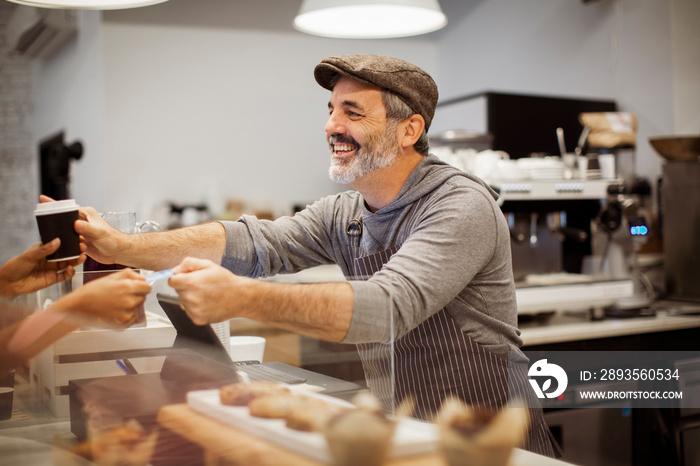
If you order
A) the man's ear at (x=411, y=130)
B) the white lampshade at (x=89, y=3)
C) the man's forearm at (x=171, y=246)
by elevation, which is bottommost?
the man's forearm at (x=171, y=246)

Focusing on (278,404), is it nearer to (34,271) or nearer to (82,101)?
(34,271)

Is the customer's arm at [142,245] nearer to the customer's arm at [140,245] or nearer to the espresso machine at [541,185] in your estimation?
the customer's arm at [140,245]

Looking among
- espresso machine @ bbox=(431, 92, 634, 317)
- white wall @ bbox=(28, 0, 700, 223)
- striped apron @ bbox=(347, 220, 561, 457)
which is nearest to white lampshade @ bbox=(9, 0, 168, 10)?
striped apron @ bbox=(347, 220, 561, 457)

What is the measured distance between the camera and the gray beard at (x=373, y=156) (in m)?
1.62

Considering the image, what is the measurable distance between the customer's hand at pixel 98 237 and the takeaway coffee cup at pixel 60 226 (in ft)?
0.54

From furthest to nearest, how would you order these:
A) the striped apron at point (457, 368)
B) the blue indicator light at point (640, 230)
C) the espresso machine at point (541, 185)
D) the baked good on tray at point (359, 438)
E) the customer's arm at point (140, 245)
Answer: the blue indicator light at point (640, 230) → the espresso machine at point (541, 185) → the customer's arm at point (140, 245) → the striped apron at point (457, 368) → the baked good on tray at point (359, 438)

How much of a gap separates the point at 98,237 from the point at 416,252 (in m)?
0.72

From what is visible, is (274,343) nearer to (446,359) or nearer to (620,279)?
(446,359)

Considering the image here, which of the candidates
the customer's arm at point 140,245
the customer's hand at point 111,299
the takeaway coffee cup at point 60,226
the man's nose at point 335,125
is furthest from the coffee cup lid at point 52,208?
the man's nose at point 335,125

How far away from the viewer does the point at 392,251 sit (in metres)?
1.54

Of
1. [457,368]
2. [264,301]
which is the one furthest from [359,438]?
[457,368]

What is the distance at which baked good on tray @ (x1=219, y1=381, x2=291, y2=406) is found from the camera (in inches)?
33.9

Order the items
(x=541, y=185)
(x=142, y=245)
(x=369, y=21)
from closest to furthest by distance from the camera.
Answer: (x=142, y=245)
(x=369, y=21)
(x=541, y=185)

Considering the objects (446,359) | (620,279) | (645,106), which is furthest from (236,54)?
(446,359)
